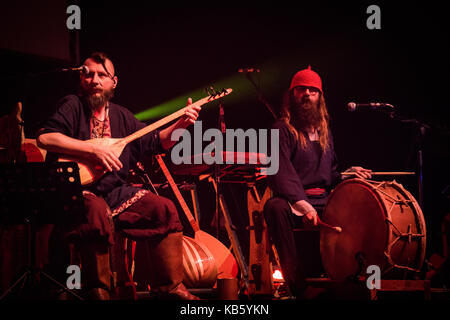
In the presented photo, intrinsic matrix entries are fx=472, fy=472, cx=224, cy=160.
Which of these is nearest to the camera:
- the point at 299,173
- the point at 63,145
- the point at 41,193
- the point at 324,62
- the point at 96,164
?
the point at 41,193

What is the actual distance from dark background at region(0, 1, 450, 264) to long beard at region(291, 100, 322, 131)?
1.14 m

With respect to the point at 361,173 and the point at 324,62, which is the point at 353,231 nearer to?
the point at 361,173

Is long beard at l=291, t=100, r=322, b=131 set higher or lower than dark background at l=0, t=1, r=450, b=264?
lower

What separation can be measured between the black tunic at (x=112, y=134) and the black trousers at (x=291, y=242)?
3.10 ft

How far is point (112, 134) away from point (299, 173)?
1.43 meters

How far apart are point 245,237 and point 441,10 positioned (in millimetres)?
3119

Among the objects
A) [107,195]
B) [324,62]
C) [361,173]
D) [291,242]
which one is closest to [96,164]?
[107,195]

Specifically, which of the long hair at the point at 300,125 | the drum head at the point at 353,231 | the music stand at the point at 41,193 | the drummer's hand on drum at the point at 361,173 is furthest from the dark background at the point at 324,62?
the music stand at the point at 41,193

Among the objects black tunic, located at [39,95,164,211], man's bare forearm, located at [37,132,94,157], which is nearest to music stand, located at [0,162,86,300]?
man's bare forearm, located at [37,132,94,157]

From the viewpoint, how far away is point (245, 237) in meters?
5.21

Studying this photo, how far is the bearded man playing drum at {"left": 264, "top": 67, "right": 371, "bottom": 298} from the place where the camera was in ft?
10.9

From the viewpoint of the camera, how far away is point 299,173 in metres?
3.64

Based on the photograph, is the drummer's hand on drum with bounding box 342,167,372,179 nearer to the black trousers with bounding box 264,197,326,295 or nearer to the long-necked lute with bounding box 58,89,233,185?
the black trousers with bounding box 264,197,326,295

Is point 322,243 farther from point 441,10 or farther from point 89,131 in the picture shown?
point 441,10
